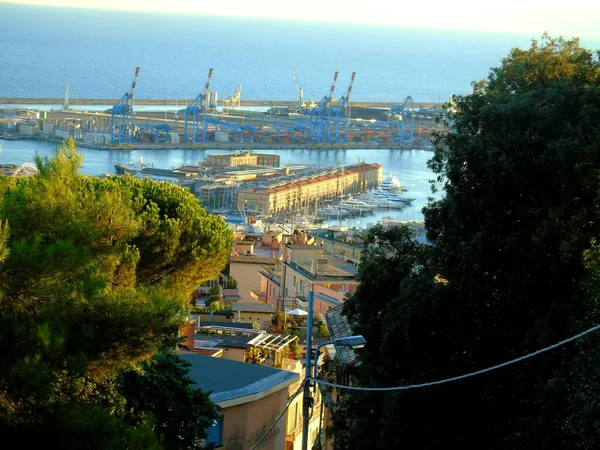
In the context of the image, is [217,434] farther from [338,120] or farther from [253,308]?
[338,120]

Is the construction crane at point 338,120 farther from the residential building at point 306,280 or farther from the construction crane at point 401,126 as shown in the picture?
the residential building at point 306,280

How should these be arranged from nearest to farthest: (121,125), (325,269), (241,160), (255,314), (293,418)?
(293,418) → (255,314) → (325,269) → (241,160) → (121,125)

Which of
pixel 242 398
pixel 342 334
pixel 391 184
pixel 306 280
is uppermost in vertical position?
pixel 342 334

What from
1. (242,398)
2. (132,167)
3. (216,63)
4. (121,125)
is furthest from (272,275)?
(216,63)

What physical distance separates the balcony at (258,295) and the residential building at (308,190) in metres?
16.8

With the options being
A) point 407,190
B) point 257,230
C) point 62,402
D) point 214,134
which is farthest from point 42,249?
point 214,134

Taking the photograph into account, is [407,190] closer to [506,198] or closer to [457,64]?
[506,198]

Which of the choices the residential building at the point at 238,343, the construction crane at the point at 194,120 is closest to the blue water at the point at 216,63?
the construction crane at the point at 194,120

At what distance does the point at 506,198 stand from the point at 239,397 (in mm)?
1098

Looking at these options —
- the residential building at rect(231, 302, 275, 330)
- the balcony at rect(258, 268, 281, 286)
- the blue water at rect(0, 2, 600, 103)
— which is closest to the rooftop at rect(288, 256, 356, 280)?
the balcony at rect(258, 268, 281, 286)

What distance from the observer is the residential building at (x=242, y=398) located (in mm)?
3799

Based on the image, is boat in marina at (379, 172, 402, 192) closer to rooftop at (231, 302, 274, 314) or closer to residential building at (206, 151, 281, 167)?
residential building at (206, 151, 281, 167)

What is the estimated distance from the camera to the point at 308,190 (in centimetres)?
2927

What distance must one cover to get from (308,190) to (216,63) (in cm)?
5554
